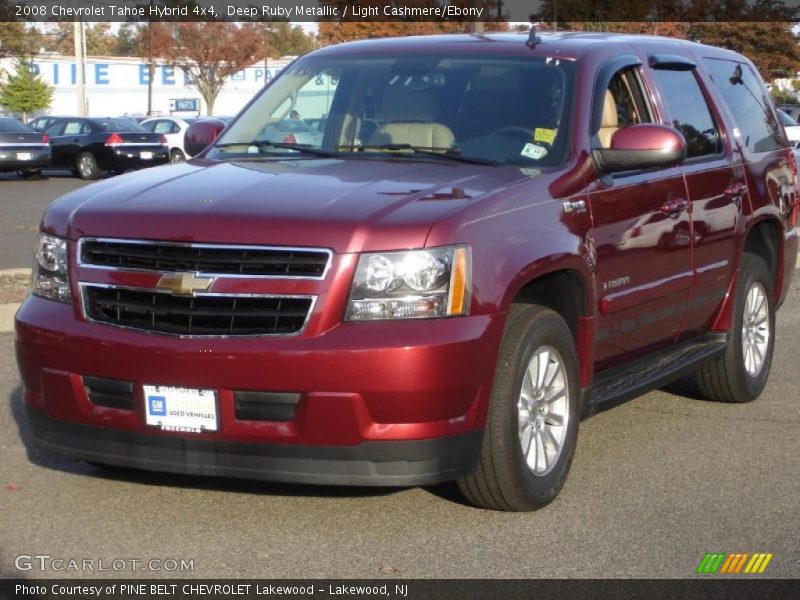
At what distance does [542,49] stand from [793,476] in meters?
2.30

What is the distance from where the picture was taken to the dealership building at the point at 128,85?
6725 cm

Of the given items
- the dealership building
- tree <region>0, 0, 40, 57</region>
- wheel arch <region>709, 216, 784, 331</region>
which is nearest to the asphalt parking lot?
wheel arch <region>709, 216, 784, 331</region>

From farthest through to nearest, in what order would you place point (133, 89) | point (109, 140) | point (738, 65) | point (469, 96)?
point (133, 89), point (109, 140), point (738, 65), point (469, 96)

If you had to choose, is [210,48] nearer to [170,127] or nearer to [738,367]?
[170,127]

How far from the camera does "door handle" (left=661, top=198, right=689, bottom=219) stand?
21.2 ft

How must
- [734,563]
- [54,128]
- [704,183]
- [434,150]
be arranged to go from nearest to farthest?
[734,563] < [434,150] < [704,183] < [54,128]

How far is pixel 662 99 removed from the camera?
6914mm

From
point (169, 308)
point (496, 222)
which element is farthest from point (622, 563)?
point (169, 308)

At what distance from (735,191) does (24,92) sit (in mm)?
55650

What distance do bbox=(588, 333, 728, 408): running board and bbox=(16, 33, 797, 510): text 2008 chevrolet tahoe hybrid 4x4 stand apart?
0.7 inches

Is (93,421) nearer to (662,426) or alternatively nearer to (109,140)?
(662,426)

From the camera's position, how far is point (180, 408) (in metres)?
4.96

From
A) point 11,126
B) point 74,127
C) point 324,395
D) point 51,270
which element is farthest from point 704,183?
point 74,127

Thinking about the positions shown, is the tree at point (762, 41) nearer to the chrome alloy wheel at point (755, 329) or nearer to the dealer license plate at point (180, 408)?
the chrome alloy wheel at point (755, 329)
